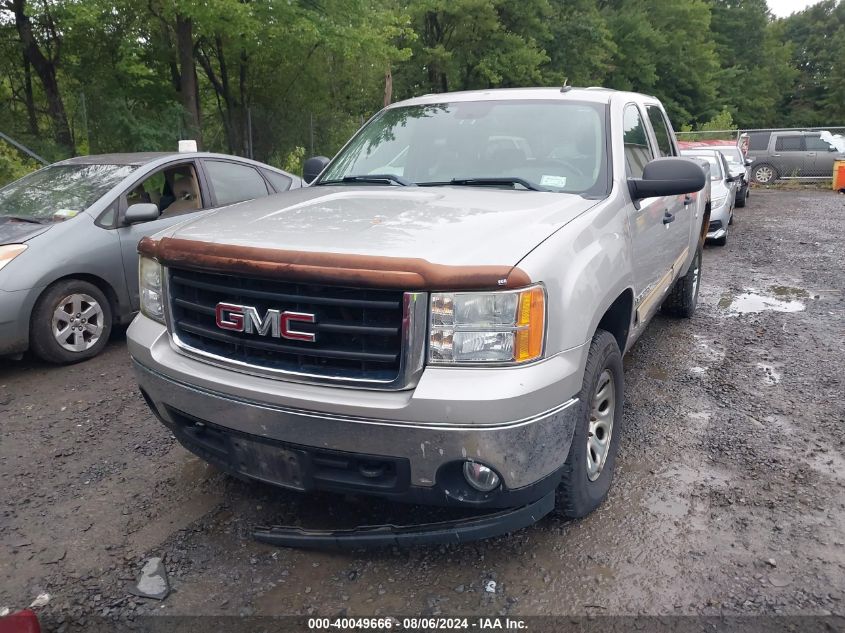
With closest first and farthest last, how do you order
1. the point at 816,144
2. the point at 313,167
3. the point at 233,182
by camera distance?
1. the point at 313,167
2. the point at 233,182
3. the point at 816,144

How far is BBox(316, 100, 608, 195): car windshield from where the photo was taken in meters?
3.46

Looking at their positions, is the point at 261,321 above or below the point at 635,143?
below

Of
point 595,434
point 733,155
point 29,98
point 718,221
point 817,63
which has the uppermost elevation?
point 817,63

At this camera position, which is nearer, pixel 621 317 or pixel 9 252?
pixel 621 317

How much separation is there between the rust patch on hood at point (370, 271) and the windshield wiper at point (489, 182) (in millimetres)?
1242

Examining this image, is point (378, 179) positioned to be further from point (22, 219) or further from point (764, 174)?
point (764, 174)

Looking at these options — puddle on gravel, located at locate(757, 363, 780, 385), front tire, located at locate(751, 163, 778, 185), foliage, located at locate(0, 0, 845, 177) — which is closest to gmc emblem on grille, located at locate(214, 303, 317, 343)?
puddle on gravel, located at locate(757, 363, 780, 385)

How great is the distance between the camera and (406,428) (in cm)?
225

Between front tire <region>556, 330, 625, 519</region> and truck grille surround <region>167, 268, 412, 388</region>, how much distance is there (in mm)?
802

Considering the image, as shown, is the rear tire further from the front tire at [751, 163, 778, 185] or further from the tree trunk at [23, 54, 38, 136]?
the front tire at [751, 163, 778, 185]

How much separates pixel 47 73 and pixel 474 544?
1712cm

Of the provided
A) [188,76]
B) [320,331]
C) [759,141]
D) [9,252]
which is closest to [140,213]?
[9,252]

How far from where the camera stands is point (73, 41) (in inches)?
607

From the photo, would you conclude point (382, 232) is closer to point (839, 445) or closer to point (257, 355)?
point (257, 355)
